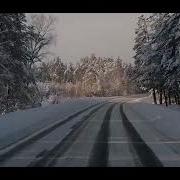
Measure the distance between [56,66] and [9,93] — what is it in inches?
5789

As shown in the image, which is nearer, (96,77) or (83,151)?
(83,151)

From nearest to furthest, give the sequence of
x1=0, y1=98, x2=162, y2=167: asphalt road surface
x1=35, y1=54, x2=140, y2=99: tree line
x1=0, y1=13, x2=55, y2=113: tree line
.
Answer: x1=0, y1=98, x2=162, y2=167: asphalt road surface
x1=0, y1=13, x2=55, y2=113: tree line
x1=35, y1=54, x2=140, y2=99: tree line

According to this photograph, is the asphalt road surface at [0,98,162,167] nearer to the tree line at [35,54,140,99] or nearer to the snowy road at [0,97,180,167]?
the snowy road at [0,97,180,167]

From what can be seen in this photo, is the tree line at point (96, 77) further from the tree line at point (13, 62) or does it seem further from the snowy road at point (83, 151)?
the snowy road at point (83, 151)

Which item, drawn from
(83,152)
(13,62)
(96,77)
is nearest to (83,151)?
(83,152)

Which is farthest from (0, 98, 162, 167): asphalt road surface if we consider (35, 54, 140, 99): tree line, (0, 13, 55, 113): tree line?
(35, 54, 140, 99): tree line

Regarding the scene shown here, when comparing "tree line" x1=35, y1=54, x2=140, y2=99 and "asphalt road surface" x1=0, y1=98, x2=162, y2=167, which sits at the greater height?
"tree line" x1=35, y1=54, x2=140, y2=99

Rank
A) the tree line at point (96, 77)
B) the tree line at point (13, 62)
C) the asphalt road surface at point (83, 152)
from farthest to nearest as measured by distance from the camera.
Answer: the tree line at point (96, 77) < the tree line at point (13, 62) < the asphalt road surface at point (83, 152)

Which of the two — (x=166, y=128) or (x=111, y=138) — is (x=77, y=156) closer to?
(x=111, y=138)

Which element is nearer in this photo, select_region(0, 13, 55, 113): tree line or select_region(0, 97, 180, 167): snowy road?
select_region(0, 97, 180, 167): snowy road

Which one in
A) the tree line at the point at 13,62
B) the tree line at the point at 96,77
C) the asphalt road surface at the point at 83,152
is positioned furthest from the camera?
the tree line at the point at 96,77

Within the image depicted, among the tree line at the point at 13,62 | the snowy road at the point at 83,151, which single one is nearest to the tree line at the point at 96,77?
the tree line at the point at 13,62

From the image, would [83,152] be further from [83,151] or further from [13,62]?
[13,62]
